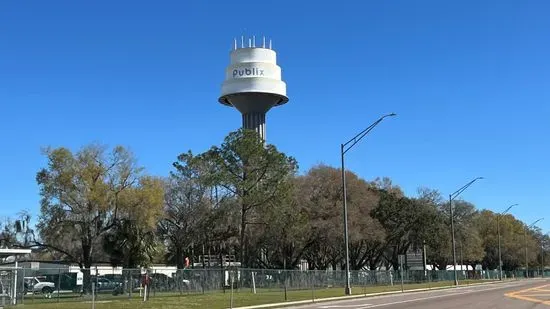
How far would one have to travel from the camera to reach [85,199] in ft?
187

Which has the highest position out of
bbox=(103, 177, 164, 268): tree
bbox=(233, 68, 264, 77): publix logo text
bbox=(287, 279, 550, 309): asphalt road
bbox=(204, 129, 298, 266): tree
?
bbox=(233, 68, 264, 77): publix logo text

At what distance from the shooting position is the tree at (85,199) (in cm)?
5697

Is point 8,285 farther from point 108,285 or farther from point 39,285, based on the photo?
point 39,285

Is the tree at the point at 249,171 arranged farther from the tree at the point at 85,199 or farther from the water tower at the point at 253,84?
the water tower at the point at 253,84

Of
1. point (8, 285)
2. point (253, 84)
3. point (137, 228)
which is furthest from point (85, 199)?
point (253, 84)

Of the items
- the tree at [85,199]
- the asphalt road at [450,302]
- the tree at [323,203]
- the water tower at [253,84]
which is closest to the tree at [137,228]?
the tree at [85,199]

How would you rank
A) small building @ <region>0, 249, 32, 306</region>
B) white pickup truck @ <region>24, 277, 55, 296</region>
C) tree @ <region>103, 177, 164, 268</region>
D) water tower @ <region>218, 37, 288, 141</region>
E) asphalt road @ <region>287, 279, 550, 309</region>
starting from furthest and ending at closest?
water tower @ <region>218, 37, 288, 141</region>, tree @ <region>103, 177, 164, 268</region>, white pickup truck @ <region>24, 277, 55, 296</region>, small building @ <region>0, 249, 32, 306</region>, asphalt road @ <region>287, 279, 550, 309</region>

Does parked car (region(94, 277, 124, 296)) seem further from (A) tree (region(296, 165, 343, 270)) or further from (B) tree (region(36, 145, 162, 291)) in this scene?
(A) tree (region(296, 165, 343, 270))

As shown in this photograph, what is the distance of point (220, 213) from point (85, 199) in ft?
44.8

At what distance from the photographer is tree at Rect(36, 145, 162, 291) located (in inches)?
2243

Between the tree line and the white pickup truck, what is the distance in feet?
8.18

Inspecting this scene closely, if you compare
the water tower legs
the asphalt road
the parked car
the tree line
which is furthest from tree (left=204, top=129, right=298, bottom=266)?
the water tower legs

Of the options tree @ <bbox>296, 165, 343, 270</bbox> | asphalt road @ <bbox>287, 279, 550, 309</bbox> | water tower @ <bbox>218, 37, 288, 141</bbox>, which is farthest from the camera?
water tower @ <bbox>218, 37, 288, 141</bbox>

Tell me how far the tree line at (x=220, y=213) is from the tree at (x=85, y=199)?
0.09m
